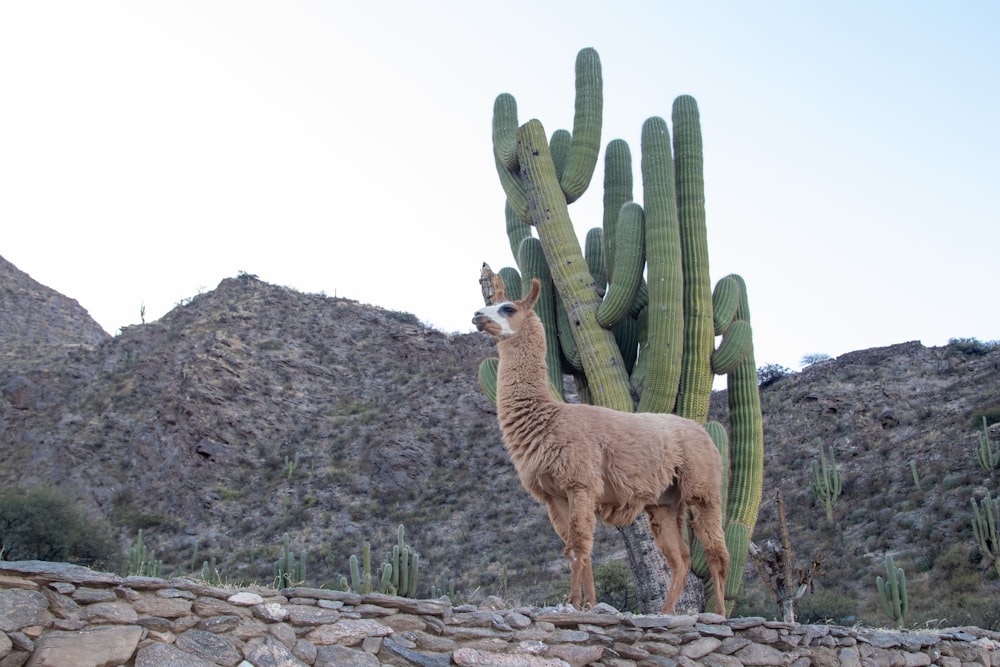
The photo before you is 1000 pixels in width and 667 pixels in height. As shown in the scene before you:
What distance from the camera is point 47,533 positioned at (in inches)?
831

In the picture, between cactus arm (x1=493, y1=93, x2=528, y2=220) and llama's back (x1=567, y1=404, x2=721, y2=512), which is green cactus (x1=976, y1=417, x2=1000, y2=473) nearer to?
cactus arm (x1=493, y1=93, x2=528, y2=220)

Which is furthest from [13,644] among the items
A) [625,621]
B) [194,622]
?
[625,621]

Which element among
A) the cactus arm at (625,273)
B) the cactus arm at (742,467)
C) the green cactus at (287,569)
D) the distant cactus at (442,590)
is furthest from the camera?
the distant cactus at (442,590)

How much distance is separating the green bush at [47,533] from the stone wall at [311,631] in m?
16.5

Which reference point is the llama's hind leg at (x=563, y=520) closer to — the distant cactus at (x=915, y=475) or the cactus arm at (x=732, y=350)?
the cactus arm at (x=732, y=350)

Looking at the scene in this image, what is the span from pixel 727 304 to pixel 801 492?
51.0 ft

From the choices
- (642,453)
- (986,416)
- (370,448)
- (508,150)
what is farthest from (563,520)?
(370,448)

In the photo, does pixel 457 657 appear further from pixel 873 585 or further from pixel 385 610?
pixel 873 585

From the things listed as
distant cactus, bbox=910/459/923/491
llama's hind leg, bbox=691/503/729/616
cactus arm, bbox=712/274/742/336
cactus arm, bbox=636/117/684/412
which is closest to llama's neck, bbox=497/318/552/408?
llama's hind leg, bbox=691/503/729/616

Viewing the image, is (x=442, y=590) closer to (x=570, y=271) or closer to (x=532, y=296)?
(x=570, y=271)

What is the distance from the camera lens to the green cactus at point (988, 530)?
1886 cm

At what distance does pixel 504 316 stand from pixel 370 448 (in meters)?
28.3

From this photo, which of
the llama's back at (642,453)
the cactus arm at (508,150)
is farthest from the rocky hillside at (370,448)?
the llama's back at (642,453)

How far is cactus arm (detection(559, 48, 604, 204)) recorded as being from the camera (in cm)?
1452
